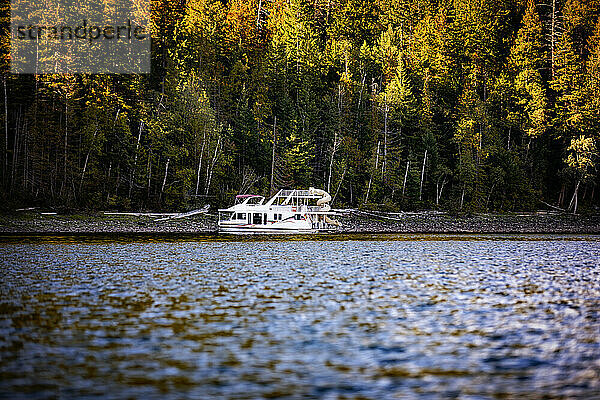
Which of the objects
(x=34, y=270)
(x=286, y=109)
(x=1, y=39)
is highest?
(x=1, y=39)

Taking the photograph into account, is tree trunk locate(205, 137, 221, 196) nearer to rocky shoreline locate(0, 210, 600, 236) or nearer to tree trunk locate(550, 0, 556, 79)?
rocky shoreline locate(0, 210, 600, 236)

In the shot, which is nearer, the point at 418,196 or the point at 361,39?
the point at 418,196

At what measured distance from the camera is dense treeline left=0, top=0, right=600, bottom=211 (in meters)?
56.3

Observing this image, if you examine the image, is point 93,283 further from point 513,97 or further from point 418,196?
point 513,97

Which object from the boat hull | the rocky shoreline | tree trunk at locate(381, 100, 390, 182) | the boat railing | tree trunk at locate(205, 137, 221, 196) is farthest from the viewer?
tree trunk at locate(381, 100, 390, 182)

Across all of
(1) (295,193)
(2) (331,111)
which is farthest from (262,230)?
(2) (331,111)

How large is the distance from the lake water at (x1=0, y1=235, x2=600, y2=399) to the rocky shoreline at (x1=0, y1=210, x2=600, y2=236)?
23.1 m

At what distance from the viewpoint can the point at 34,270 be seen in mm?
21625

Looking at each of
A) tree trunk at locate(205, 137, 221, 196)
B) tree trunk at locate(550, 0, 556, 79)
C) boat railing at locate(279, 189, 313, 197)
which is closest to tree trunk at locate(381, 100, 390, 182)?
boat railing at locate(279, 189, 313, 197)

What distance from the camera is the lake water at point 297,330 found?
845 centimetres

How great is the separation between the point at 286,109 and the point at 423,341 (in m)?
53.1

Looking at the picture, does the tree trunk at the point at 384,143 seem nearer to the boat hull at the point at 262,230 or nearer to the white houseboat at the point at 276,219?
the white houseboat at the point at 276,219

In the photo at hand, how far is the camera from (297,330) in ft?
39.2

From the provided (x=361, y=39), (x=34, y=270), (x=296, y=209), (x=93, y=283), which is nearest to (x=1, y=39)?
(x=296, y=209)
